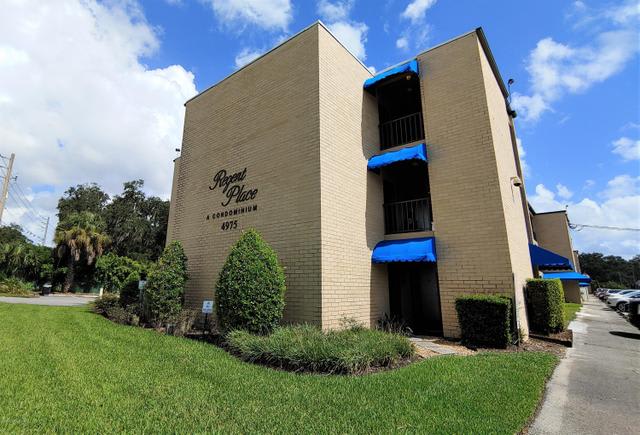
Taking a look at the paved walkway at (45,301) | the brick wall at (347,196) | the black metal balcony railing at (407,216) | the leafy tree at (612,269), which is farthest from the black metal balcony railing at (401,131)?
the leafy tree at (612,269)

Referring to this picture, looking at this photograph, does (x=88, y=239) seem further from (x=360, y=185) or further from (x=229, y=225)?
A: (x=360, y=185)

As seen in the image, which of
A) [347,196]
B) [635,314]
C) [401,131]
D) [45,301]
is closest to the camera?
[347,196]

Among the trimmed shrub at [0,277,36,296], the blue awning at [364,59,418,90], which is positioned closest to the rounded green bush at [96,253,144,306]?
the trimmed shrub at [0,277,36,296]

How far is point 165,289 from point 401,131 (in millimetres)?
9247

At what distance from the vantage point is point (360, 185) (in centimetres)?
995

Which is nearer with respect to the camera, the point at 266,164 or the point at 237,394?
the point at 237,394

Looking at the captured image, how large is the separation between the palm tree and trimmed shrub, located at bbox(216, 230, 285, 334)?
30.2m

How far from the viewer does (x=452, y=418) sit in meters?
3.72

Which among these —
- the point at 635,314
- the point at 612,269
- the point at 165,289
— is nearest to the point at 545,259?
the point at 635,314

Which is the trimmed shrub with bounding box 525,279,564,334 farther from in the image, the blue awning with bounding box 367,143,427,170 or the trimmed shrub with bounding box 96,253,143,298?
the trimmed shrub with bounding box 96,253,143,298

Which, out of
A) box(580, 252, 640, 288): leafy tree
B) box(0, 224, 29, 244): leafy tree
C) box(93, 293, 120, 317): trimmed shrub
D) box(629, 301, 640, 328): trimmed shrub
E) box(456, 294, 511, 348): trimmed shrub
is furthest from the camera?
box(580, 252, 640, 288): leafy tree

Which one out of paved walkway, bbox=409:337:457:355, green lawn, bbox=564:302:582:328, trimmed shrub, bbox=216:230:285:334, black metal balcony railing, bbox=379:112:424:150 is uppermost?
black metal balcony railing, bbox=379:112:424:150

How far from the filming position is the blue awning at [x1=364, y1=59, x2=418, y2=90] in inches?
409

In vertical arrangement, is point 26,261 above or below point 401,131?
below
